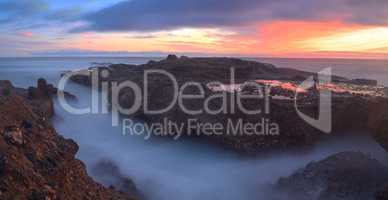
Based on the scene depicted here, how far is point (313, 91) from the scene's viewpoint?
17.4 m

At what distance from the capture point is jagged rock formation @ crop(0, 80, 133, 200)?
6039 mm

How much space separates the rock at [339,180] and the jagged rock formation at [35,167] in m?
4.86

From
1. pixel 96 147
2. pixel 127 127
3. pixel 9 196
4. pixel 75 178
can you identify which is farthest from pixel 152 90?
pixel 9 196

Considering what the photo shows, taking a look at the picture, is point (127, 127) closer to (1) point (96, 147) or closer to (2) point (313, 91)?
(1) point (96, 147)

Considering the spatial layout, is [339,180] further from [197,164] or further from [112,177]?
[112,177]

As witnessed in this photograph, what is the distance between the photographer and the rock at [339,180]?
10156 millimetres

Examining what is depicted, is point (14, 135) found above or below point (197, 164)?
above

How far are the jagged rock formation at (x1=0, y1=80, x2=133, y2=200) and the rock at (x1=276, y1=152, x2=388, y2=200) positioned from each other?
191 inches

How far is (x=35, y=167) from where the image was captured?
6.85 m

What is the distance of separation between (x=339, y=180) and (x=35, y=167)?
294 inches

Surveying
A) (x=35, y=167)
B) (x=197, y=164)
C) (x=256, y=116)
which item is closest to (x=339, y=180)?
(x=256, y=116)

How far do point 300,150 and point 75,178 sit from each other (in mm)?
8445

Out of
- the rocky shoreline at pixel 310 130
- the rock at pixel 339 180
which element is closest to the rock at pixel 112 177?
the rocky shoreline at pixel 310 130

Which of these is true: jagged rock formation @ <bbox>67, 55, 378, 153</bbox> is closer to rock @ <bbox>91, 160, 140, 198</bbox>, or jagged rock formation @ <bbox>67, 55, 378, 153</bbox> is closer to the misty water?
the misty water
